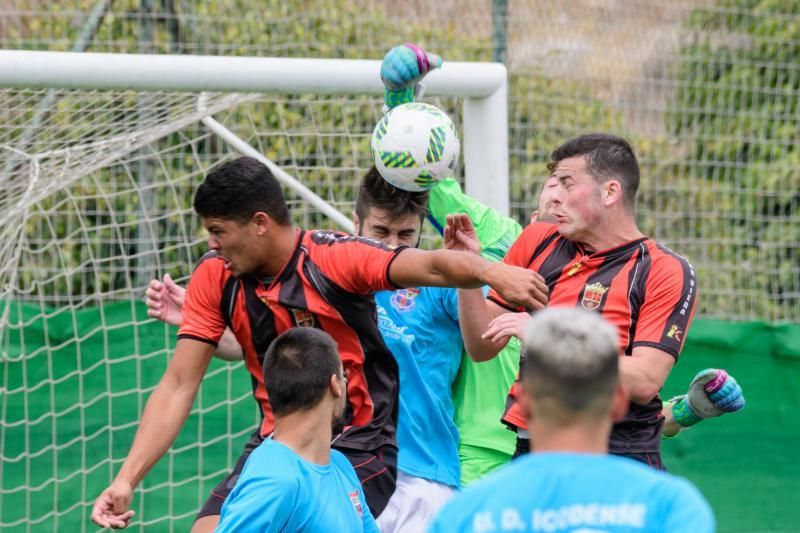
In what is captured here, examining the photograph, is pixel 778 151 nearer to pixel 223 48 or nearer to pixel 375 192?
pixel 223 48

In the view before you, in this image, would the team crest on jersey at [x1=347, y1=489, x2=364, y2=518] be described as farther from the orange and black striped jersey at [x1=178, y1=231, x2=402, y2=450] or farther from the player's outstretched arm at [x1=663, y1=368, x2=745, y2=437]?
the player's outstretched arm at [x1=663, y1=368, x2=745, y2=437]

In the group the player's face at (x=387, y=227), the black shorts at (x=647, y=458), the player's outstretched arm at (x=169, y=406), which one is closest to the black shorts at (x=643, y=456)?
the black shorts at (x=647, y=458)

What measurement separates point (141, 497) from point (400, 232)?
9.87ft

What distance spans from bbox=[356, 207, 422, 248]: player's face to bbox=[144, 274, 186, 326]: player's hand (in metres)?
0.85

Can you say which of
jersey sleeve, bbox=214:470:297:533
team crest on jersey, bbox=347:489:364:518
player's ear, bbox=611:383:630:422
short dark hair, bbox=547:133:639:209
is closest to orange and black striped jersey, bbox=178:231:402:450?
team crest on jersey, bbox=347:489:364:518

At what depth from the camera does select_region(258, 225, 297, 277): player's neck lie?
171 inches

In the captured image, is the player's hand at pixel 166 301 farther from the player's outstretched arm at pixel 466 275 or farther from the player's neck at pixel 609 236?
the player's neck at pixel 609 236

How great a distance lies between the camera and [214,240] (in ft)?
14.0

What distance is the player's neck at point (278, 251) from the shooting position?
4352 mm

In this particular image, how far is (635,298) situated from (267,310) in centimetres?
137

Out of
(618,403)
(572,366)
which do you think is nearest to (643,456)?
(618,403)

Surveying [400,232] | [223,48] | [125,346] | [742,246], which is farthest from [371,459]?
[742,246]

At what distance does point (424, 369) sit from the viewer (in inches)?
192

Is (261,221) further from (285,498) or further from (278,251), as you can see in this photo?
(285,498)
